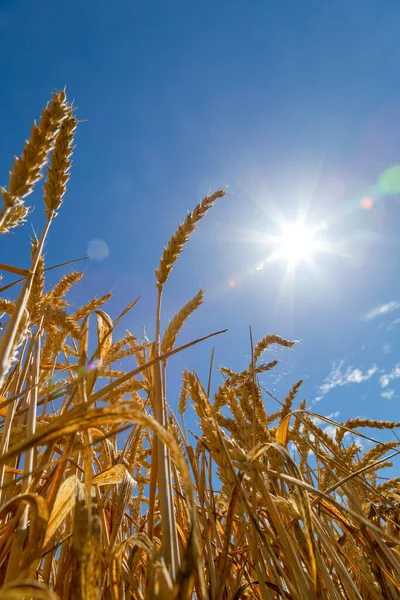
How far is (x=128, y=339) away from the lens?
8.04 feet

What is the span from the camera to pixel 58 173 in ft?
3.67

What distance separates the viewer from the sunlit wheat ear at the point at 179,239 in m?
1.54

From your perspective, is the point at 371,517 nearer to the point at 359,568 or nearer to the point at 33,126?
the point at 359,568

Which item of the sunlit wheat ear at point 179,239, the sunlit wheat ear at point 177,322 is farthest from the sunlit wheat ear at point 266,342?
the sunlit wheat ear at point 179,239

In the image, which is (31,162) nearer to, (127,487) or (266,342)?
(127,487)

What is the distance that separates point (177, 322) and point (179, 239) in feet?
1.29

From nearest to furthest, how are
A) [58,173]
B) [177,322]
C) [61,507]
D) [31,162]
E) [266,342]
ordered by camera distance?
[31,162]
[61,507]
[58,173]
[177,322]
[266,342]

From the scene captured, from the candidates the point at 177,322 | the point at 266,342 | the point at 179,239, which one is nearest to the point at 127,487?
the point at 177,322

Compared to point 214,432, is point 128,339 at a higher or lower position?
higher

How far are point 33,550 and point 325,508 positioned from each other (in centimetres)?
135

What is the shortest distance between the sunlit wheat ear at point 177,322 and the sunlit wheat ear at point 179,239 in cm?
17

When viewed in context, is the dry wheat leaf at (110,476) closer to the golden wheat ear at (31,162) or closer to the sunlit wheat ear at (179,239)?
the sunlit wheat ear at (179,239)

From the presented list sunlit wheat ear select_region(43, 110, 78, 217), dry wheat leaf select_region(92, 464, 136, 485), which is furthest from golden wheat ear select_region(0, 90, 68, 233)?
dry wheat leaf select_region(92, 464, 136, 485)

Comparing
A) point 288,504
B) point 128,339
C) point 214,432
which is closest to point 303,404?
point 128,339
